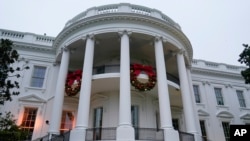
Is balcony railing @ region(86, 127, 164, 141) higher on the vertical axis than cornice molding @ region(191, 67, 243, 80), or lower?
lower

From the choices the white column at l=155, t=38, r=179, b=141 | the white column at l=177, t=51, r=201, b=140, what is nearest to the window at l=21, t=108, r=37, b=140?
the white column at l=155, t=38, r=179, b=141

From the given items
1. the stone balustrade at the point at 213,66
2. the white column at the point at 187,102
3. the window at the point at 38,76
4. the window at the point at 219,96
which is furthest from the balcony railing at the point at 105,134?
the window at the point at 219,96

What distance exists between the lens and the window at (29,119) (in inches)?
581

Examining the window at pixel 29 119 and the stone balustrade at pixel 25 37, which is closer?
the window at pixel 29 119

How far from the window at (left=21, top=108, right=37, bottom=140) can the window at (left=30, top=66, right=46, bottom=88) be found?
6.52ft

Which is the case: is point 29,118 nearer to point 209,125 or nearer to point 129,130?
point 129,130

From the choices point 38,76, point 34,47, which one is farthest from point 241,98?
point 34,47

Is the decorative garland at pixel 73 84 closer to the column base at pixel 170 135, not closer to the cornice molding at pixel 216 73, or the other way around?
the column base at pixel 170 135

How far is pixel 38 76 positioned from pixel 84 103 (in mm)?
7241

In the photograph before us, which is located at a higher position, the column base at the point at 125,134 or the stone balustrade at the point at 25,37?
the stone balustrade at the point at 25,37

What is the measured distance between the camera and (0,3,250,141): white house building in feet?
A: 38.5

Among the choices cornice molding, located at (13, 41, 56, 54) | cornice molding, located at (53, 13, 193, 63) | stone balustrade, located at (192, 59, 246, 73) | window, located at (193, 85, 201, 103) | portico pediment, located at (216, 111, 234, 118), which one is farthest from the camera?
stone balustrade, located at (192, 59, 246, 73)

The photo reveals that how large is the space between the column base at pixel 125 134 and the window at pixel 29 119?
25.8 feet

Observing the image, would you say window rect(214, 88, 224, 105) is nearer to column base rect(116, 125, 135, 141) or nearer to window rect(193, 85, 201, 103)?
window rect(193, 85, 201, 103)
